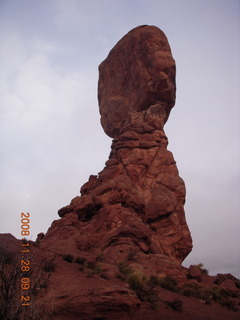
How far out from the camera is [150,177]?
28.9 meters

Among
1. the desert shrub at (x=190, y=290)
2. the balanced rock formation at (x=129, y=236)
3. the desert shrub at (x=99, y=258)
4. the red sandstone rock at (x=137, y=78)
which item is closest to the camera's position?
the balanced rock formation at (x=129, y=236)

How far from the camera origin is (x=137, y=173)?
28.1 m

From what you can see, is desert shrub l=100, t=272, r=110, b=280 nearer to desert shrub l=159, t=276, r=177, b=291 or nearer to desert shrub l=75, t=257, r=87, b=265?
desert shrub l=75, t=257, r=87, b=265

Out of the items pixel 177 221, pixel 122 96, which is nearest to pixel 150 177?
pixel 177 221

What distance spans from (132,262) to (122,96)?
2290 centimetres

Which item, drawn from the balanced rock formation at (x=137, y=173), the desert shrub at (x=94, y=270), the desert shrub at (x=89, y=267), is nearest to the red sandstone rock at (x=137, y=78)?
the balanced rock formation at (x=137, y=173)

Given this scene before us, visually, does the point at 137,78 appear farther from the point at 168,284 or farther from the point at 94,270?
the point at 94,270

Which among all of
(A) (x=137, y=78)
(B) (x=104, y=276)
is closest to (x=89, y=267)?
(B) (x=104, y=276)

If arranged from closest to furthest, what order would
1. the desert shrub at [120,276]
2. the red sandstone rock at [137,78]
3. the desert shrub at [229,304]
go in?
1. the desert shrub at [120,276]
2. the desert shrub at [229,304]
3. the red sandstone rock at [137,78]

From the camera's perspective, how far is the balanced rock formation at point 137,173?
22859 millimetres

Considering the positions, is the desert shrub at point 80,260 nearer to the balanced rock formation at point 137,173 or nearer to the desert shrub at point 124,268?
the desert shrub at point 124,268

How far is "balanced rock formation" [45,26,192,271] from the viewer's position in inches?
900

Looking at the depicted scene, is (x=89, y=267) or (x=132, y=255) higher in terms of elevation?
(x=132, y=255)

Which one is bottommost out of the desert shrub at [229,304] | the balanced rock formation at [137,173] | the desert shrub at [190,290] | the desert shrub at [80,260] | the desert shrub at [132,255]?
the desert shrub at [229,304]
